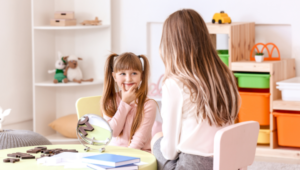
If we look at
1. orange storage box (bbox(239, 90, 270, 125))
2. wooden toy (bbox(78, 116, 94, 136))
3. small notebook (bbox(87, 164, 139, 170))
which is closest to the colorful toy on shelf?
orange storage box (bbox(239, 90, 270, 125))

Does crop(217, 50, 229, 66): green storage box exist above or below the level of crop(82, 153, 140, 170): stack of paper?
above

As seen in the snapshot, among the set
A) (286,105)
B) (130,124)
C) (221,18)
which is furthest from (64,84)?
(286,105)

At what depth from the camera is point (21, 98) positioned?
357 cm

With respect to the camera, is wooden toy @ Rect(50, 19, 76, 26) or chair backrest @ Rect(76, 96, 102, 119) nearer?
chair backrest @ Rect(76, 96, 102, 119)

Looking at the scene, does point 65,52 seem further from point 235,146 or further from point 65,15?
point 235,146

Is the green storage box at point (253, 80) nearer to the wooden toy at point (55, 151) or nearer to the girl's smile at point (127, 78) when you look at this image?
the girl's smile at point (127, 78)

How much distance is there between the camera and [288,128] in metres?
3.00

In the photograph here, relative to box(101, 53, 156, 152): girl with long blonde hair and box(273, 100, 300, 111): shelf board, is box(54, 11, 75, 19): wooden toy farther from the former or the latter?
box(273, 100, 300, 111): shelf board

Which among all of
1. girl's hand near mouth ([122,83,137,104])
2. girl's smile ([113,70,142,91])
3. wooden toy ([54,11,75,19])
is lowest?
girl's hand near mouth ([122,83,137,104])

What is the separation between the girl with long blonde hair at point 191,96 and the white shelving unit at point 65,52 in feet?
6.66

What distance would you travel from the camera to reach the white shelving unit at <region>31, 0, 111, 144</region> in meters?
3.50

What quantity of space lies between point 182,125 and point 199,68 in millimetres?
218

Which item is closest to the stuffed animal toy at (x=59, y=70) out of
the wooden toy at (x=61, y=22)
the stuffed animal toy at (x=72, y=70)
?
the stuffed animal toy at (x=72, y=70)

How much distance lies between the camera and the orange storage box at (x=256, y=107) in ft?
10.2
